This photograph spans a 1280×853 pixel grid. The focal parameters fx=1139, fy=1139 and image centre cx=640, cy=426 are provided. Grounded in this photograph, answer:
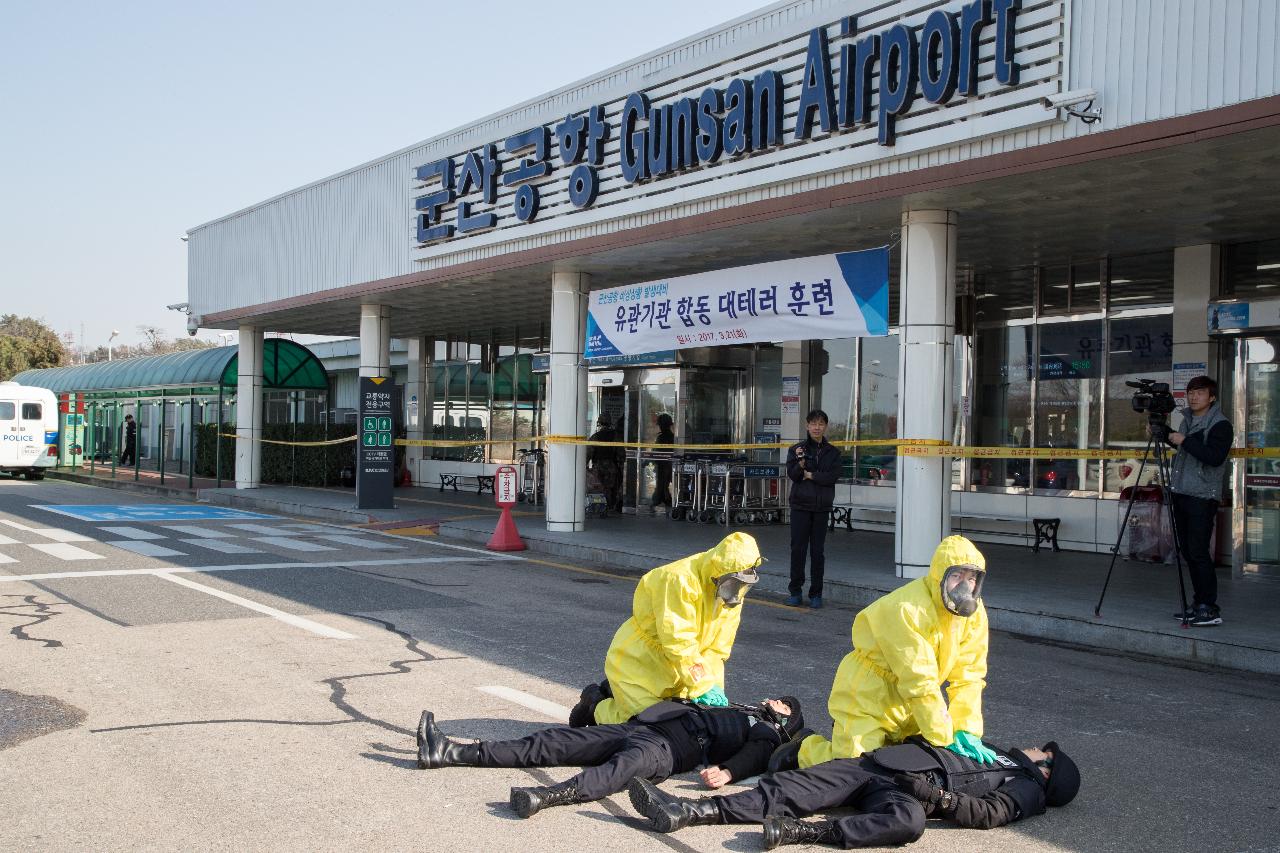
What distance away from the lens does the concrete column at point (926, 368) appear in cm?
1149

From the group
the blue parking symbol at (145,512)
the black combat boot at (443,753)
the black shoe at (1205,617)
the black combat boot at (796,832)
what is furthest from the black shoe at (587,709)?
the blue parking symbol at (145,512)

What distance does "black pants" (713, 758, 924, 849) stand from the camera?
4.54 m

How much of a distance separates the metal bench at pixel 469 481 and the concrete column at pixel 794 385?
8164 mm

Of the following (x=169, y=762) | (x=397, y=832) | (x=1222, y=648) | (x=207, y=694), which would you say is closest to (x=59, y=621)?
(x=207, y=694)

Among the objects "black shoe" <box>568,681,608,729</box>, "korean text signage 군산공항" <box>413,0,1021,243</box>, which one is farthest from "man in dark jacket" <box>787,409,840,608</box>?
"black shoe" <box>568,681,608,729</box>

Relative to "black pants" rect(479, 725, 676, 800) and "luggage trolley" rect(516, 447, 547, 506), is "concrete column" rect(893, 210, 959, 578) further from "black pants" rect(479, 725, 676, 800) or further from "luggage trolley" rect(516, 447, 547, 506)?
"luggage trolley" rect(516, 447, 547, 506)

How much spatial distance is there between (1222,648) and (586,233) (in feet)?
30.5

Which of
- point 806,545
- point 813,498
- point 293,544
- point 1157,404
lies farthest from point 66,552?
point 1157,404

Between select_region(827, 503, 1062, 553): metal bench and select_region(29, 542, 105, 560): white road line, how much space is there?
908 cm

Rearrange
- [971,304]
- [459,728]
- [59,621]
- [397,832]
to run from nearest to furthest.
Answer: [397,832] → [459,728] → [59,621] → [971,304]

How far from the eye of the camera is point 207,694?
22.2 feet

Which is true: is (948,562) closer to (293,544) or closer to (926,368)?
(926,368)

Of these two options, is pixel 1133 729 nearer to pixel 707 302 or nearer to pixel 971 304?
pixel 707 302

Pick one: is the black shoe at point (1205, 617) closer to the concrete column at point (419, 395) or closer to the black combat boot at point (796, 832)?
the black combat boot at point (796, 832)
